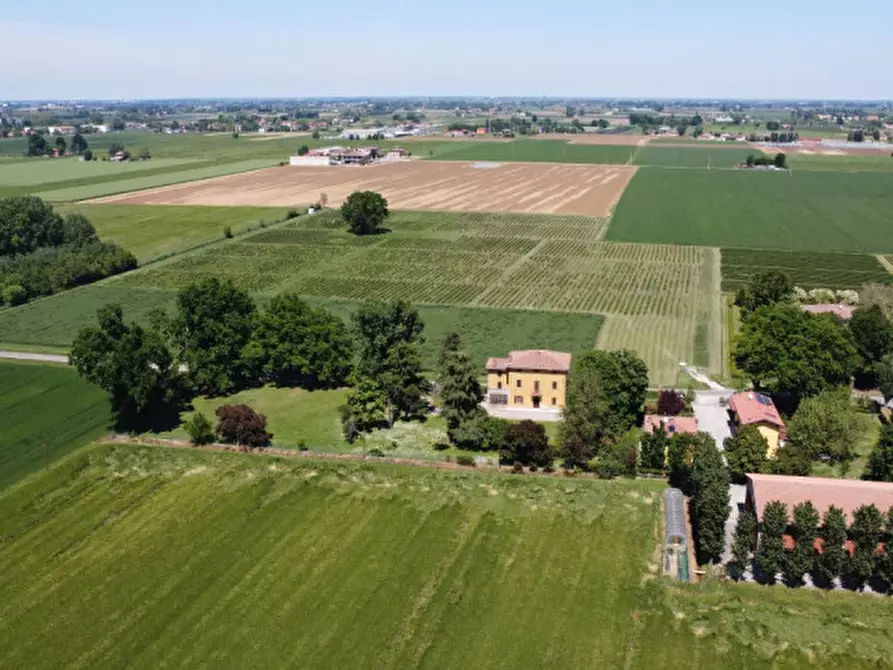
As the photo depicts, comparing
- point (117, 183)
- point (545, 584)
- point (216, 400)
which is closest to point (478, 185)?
point (117, 183)

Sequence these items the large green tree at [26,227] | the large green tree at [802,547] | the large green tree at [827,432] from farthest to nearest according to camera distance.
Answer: the large green tree at [26,227] → the large green tree at [827,432] → the large green tree at [802,547]

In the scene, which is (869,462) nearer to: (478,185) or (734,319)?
(734,319)

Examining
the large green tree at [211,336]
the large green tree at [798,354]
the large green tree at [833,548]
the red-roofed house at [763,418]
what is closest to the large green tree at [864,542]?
the large green tree at [833,548]

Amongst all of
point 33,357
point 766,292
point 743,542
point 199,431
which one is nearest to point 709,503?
point 743,542

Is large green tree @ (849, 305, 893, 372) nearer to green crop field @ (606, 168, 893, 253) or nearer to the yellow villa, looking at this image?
the yellow villa

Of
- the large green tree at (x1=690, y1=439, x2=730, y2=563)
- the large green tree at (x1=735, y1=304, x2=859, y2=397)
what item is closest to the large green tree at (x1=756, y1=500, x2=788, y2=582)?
the large green tree at (x1=690, y1=439, x2=730, y2=563)

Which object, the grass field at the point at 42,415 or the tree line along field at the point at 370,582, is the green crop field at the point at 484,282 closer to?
the grass field at the point at 42,415

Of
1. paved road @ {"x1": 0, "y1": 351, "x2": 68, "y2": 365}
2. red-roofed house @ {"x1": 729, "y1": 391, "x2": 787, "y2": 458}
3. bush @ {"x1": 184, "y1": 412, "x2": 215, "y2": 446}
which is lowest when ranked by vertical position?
paved road @ {"x1": 0, "y1": 351, "x2": 68, "y2": 365}
